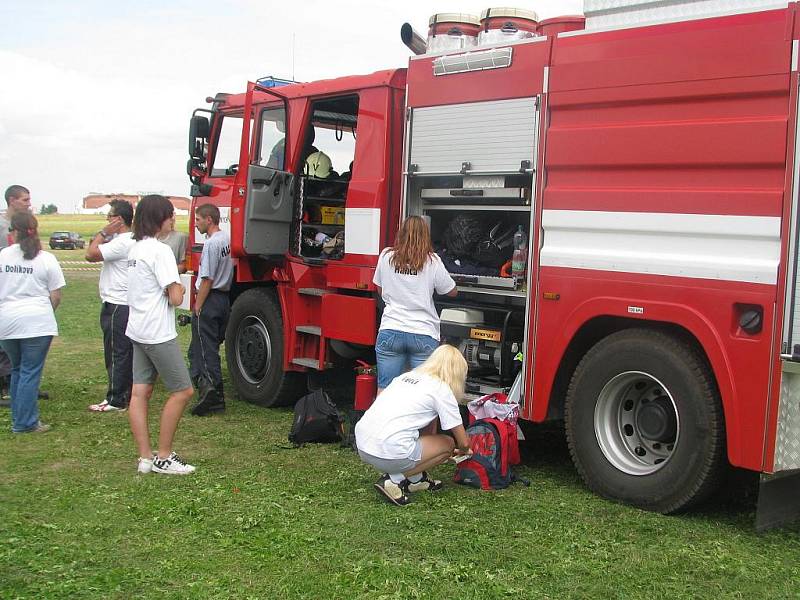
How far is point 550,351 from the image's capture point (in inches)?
221

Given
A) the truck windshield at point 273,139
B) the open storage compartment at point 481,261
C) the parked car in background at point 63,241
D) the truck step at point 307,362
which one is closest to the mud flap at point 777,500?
the open storage compartment at point 481,261

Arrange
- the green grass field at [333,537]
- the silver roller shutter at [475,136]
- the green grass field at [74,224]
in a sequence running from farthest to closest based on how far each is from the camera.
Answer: the green grass field at [74,224], the silver roller shutter at [475,136], the green grass field at [333,537]

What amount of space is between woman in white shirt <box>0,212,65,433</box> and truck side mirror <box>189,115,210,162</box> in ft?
6.86

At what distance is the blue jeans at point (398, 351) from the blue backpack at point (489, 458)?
0.71 m

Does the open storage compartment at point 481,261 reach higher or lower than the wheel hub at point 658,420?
higher

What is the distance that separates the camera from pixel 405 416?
5254 mm

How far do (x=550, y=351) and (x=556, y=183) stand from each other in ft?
3.53

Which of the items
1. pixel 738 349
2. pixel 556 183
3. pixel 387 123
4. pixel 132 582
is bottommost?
pixel 132 582

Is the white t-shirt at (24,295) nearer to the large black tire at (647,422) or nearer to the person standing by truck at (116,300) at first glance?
the person standing by truck at (116,300)

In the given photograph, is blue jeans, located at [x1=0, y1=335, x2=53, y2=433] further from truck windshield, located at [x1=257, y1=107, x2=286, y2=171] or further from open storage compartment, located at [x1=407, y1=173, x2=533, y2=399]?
open storage compartment, located at [x1=407, y1=173, x2=533, y2=399]

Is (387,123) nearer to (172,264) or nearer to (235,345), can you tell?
(172,264)

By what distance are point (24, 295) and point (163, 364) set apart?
197 cm

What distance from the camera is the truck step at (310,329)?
7.66 m

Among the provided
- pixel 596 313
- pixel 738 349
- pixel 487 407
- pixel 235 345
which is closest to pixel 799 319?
pixel 738 349
